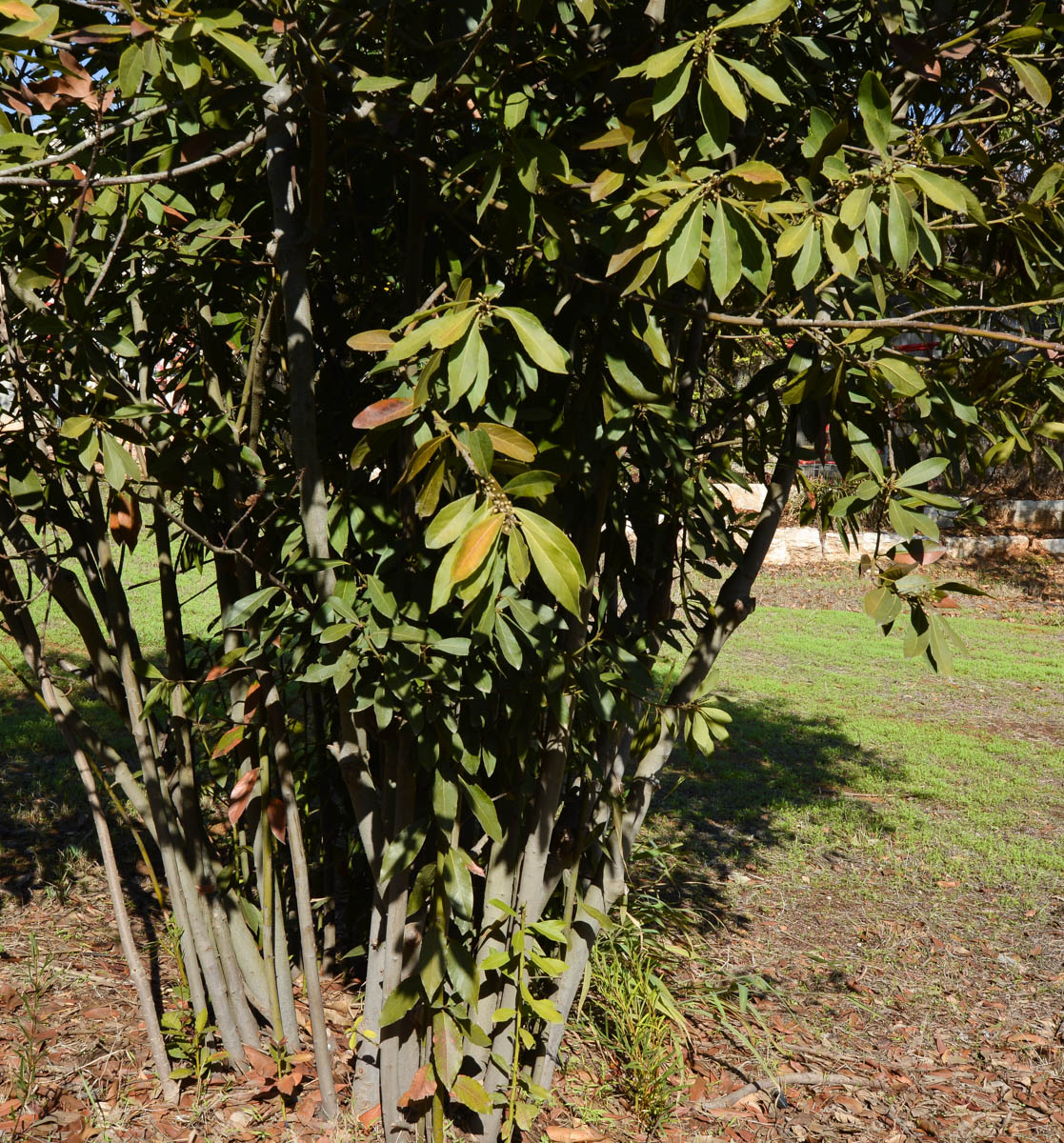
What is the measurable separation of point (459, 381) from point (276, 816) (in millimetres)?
1411

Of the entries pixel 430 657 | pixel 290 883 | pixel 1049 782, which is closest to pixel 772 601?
pixel 1049 782

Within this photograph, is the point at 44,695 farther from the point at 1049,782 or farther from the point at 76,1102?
the point at 1049,782

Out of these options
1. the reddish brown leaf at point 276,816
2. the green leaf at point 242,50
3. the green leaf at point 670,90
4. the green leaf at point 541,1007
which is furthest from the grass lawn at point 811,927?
the green leaf at point 242,50

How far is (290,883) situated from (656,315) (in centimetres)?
196

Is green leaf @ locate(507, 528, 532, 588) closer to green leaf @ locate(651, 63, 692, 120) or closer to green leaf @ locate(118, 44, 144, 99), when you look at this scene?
green leaf @ locate(651, 63, 692, 120)

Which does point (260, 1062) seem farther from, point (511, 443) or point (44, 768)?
point (44, 768)

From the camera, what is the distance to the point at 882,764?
6055 mm

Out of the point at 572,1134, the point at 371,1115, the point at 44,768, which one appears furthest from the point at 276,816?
the point at 44,768

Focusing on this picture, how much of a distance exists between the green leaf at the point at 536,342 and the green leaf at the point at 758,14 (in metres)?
0.49

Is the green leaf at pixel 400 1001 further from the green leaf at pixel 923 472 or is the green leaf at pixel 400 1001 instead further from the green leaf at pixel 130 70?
the green leaf at pixel 130 70

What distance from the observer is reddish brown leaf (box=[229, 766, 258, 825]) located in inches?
93.0

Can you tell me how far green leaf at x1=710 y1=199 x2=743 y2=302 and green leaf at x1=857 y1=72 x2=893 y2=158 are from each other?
0.29 meters

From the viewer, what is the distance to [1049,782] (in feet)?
19.1

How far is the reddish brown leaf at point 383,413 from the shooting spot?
1536mm
